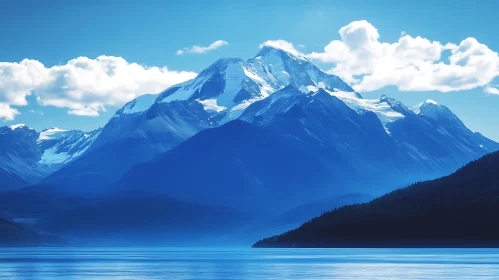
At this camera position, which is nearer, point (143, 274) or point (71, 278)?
point (71, 278)

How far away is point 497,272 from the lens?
166 metres

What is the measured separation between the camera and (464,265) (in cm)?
19750

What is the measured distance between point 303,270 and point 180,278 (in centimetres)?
3736

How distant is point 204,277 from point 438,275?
44888 mm

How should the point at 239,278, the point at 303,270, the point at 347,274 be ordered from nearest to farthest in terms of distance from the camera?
1. the point at 239,278
2. the point at 347,274
3. the point at 303,270

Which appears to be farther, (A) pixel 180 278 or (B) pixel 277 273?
(B) pixel 277 273

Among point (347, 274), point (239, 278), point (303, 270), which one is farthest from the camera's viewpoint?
point (303, 270)

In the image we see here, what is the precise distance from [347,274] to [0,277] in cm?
6880

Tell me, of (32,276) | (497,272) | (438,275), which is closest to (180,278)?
(32,276)

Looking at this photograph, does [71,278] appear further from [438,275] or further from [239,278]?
[438,275]

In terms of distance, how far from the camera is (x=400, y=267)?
192750 millimetres

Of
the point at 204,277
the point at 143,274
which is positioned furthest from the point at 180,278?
the point at 143,274

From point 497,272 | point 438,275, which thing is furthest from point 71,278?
point 497,272

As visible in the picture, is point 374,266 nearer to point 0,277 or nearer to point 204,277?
point 204,277
